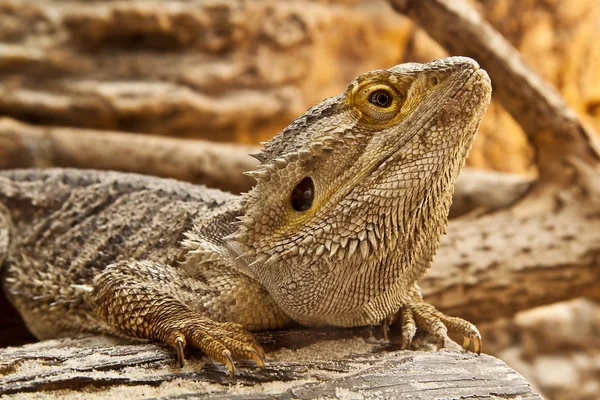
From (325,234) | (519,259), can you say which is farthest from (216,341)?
(519,259)

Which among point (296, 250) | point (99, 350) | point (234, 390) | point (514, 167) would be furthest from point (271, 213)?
point (514, 167)

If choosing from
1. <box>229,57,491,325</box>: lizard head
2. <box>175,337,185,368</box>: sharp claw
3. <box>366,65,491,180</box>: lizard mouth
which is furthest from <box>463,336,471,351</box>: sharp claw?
<box>175,337,185,368</box>: sharp claw

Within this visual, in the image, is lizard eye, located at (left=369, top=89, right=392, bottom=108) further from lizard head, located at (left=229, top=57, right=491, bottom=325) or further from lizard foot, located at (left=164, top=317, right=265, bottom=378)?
lizard foot, located at (left=164, top=317, right=265, bottom=378)

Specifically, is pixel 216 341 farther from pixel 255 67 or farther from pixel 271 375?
pixel 255 67

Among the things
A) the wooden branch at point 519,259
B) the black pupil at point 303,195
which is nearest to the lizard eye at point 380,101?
the black pupil at point 303,195

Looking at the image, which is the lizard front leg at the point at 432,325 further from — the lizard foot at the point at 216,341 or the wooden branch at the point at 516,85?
the wooden branch at the point at 516,85

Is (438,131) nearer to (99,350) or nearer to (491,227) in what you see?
(99,350)
